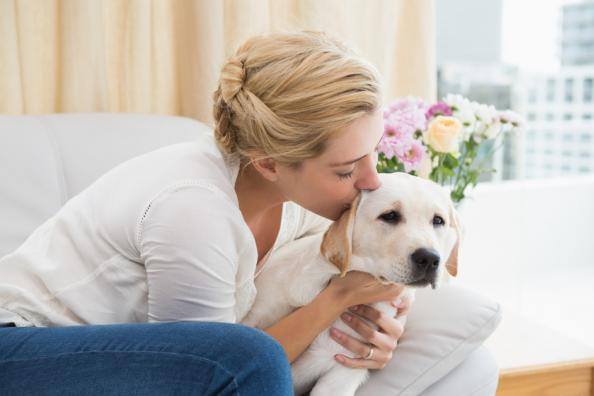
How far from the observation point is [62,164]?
1.80 meters

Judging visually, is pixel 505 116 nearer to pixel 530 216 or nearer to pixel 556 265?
pixel 530 216

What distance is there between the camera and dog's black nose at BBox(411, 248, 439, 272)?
4.06ft

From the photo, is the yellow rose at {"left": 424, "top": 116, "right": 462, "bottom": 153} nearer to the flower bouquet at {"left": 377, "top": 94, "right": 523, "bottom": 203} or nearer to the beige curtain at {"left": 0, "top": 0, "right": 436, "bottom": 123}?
the flower bouquet at {"left": 377, "top": 94, "right": 523, "bottom": 203}

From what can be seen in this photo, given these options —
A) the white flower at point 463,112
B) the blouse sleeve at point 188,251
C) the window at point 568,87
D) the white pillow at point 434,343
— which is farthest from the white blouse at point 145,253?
the window at point 568,87

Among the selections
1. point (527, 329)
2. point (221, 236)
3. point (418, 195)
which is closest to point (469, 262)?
point (527, 329)

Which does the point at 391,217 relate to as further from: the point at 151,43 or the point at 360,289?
the point at 151,43

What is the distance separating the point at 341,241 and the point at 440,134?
1.93ft

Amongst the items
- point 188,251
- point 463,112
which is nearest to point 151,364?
point 188,251

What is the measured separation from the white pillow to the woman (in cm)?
4

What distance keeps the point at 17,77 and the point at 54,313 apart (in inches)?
39.2

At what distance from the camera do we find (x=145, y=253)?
120 centimetres

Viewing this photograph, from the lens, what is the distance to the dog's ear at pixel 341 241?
1321 mm

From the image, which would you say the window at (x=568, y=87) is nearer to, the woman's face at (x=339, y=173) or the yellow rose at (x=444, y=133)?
the yellow rose at (x=444, y=133)

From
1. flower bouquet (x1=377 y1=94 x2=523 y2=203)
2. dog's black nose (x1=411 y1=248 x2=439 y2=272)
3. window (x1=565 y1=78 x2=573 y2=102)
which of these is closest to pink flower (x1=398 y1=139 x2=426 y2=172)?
flower bouquet (x1=377 y1=94 x2=523 y2=203)
